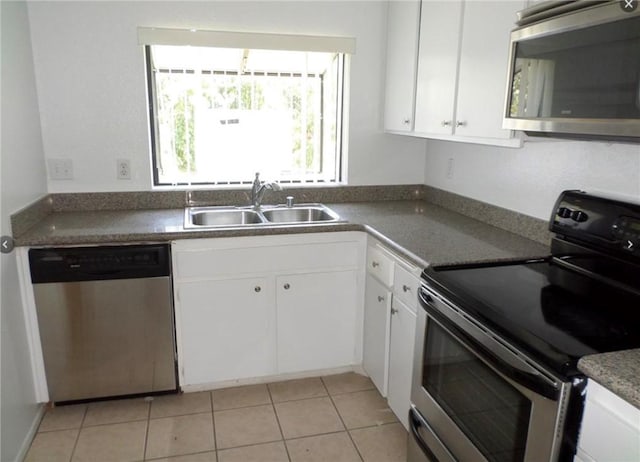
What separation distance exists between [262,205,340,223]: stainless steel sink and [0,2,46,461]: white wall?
126 centimetres

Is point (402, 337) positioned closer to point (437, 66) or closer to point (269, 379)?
point (269, 379)

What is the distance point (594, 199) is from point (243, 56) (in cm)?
214

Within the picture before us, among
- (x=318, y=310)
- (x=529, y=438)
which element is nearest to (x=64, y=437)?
(x=318, y=310)

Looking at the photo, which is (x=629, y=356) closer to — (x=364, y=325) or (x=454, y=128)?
(x=454, y=128)

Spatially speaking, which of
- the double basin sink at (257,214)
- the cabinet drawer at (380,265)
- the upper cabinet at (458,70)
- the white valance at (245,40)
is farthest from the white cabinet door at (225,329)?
the white valance at (245,40)

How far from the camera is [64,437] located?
2205 mm

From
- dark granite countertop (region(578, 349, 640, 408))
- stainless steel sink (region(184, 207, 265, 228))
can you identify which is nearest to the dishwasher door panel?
stainless steel sink (region(184, 207, 265, 228))

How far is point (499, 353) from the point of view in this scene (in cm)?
131

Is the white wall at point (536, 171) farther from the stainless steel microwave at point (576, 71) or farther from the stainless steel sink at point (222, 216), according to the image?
the stainless steel sink at point (222, 216)

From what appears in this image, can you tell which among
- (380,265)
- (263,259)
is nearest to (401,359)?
(380,265)

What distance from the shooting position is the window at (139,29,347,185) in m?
2.82

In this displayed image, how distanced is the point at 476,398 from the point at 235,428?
4.20 ft

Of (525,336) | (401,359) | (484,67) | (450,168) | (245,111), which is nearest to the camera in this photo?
(525,336)

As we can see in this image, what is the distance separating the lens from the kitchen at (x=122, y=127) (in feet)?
6.79
